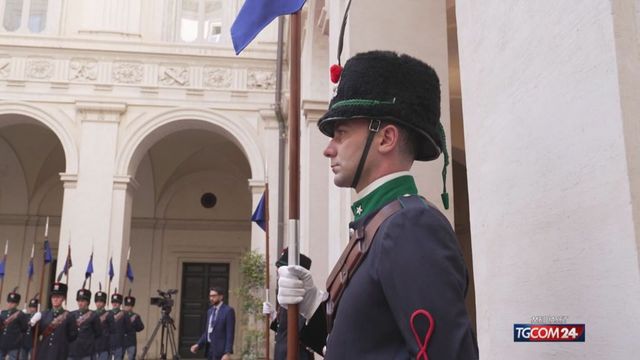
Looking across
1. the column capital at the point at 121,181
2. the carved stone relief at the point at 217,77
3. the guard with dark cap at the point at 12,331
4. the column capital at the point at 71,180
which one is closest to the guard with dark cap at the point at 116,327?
the guard with dark cap at the point at 12,331

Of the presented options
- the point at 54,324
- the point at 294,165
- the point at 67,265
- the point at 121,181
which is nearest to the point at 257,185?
the point at 121,181

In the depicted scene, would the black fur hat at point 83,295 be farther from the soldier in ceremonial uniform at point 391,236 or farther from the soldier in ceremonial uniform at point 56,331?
the soldier in ceremonial uniform at point 391,236

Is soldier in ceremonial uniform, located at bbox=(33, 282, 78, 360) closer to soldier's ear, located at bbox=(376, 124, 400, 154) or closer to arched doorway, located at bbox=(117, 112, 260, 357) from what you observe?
arched doorway, located at bbox=(117, 112, 260, 357)

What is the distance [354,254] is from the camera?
1.69m

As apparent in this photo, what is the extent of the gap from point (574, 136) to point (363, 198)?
→ 576 millimetres

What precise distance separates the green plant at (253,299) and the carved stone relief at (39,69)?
5904 millimetres

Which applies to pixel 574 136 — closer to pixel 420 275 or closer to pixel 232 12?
pixel 420 275

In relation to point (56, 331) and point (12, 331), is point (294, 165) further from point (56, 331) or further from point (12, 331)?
point (12, 331)

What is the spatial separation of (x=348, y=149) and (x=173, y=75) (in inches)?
515

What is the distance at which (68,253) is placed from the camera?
12.2 meters

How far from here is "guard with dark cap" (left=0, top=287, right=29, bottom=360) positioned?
11508 millimetres

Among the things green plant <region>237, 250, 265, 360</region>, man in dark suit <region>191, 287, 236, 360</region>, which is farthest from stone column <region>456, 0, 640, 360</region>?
green plant <region>237, 250, 265, 360</region>

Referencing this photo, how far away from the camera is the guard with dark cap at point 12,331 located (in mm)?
11508

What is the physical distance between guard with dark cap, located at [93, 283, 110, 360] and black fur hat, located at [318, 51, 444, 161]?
1079 cm
